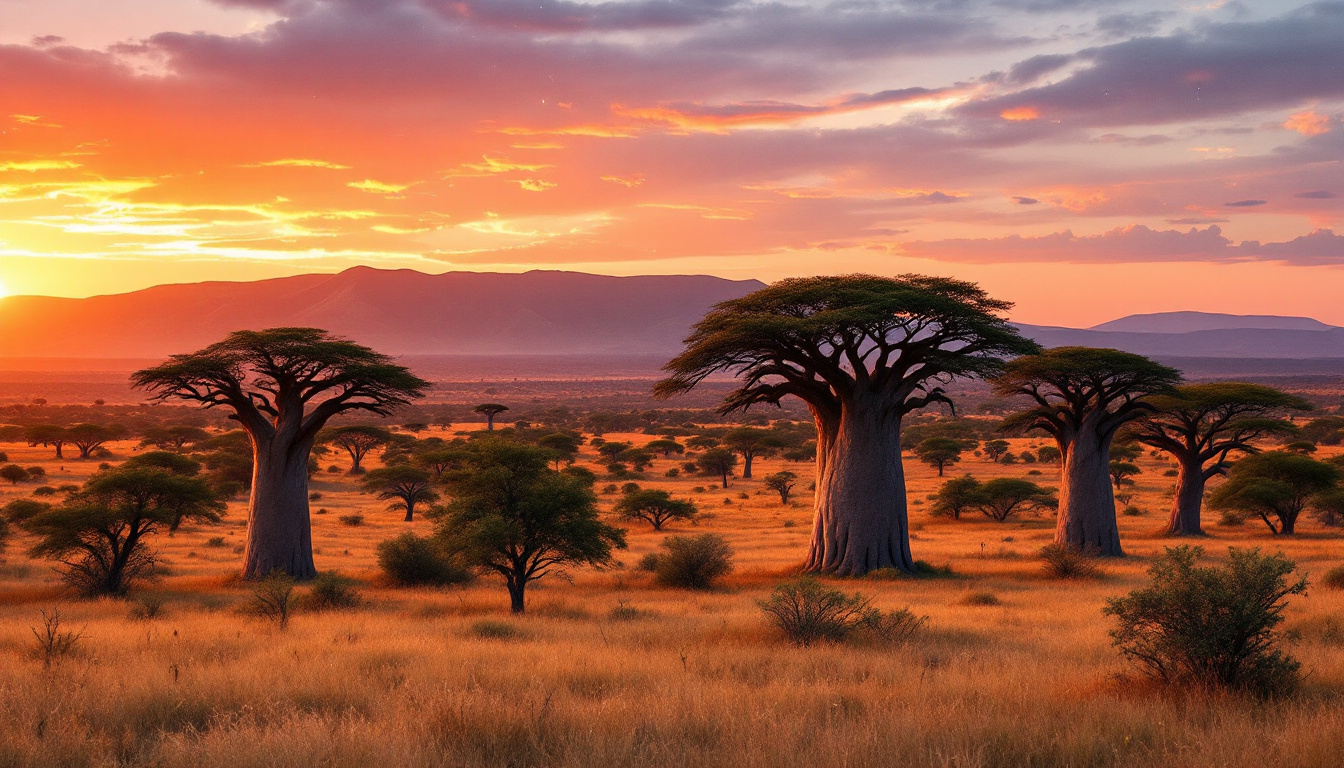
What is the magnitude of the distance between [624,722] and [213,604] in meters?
16.7

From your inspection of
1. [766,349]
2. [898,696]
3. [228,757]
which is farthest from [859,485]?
[228,757]

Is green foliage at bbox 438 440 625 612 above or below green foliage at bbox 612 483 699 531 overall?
above

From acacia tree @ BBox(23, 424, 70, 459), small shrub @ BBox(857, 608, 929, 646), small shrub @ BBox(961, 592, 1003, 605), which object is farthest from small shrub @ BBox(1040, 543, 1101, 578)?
acacia tree @ BBox(23, 424, 70, 459)

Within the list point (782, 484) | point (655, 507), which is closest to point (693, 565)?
point (655, 507)

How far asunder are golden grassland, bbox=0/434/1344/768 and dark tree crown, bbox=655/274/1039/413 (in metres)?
6.16

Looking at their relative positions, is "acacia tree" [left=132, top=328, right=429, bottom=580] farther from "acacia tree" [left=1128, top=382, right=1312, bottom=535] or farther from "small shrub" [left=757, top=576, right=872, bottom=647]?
"acacia tree" [left=1128, top=382, right=1312, bottom=535]

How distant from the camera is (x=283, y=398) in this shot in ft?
79.3

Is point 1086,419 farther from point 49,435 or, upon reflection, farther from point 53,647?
point 49,435

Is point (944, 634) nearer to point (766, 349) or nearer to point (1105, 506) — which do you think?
point (766, 349)

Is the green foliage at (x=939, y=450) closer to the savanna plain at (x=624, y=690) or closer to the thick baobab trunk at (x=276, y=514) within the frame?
the savanna plain at (x=624, y=690)

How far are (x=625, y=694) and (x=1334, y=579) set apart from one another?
19370 mm

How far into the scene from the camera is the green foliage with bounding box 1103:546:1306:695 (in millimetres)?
8812

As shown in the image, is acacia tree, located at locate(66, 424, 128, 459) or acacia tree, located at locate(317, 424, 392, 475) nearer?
acacia tree, located at locate(317, 424, 392, 475)

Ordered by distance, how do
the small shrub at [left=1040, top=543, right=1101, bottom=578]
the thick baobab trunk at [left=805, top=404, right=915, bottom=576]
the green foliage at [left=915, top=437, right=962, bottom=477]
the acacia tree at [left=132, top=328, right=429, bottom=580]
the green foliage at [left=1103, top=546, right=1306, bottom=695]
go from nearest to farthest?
1. the green foliage at [left=1103, top=546, right=1306, bottom=695]
2. the thick baobab trunk at [left=805, top=404, right=915, bottom=576]
3. the acacia tree at [left=132, top=328, right=429, bottom=580]
4. the small shrub at [left=1040, top=543, right=1101, bottom=578]
5. the green foliage at [left=915, top=437, right=962, bottom=477]
